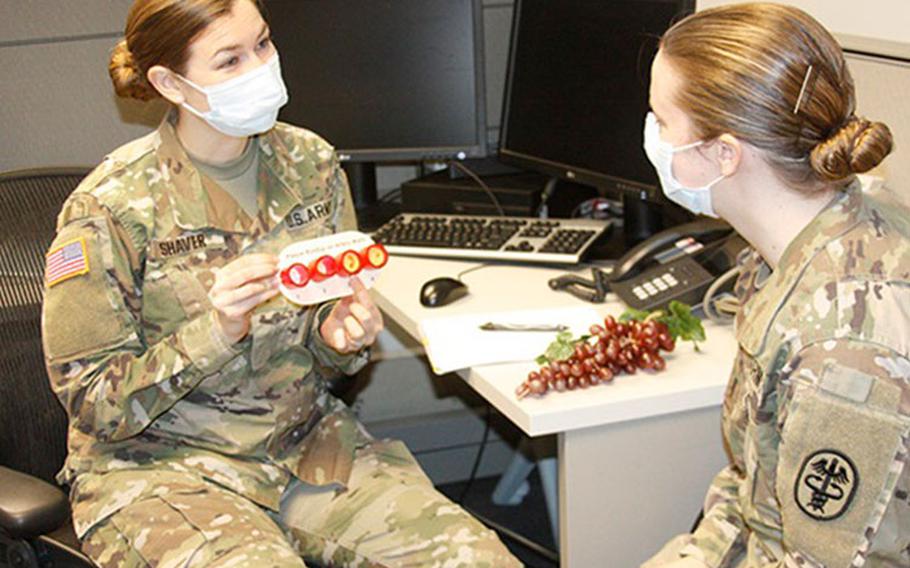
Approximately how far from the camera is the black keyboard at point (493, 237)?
2.10 meters

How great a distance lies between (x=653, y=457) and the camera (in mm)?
1680

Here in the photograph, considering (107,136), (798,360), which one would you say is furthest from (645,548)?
(107,136)

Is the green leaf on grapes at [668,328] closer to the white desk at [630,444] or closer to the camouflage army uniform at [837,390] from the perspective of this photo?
the white desk at [630,444]

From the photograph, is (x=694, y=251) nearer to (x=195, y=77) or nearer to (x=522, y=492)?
(x=195, y=77)

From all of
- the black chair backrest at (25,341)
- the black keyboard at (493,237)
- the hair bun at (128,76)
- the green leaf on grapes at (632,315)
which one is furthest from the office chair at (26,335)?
the green leaf on grapes at (632,315)

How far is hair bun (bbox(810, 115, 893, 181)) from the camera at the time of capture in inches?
48.2

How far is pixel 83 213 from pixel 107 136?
30.6 inches

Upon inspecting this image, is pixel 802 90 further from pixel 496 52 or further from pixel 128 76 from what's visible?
pixel 496 52

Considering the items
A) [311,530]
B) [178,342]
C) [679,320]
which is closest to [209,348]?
[178,342]

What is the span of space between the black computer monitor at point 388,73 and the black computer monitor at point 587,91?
8cm

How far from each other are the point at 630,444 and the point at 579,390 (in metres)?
0.10

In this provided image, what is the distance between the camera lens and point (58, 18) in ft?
7.58

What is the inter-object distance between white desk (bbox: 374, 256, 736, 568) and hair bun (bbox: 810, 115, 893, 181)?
1.52 feet

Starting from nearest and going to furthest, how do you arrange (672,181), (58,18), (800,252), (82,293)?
1. (800,252)
2. (672,181)
3. (82,293)
4. (58,18)
